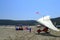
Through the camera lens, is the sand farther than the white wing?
No

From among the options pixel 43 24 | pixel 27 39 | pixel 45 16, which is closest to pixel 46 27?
pixel 43 24

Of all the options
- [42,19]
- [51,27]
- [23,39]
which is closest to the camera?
[23,39]

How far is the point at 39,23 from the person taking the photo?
82.7 feet

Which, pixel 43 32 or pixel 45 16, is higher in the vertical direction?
pixel 45 16

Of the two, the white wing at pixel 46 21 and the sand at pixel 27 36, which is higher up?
the white wing at pixel 46 21

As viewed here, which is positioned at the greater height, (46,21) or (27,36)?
(46,21)

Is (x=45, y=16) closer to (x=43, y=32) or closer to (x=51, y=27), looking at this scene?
(x=43, y=32)

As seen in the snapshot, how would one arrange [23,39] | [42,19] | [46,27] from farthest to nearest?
1. [42,19]
2. [46,27]
3. [23,39]

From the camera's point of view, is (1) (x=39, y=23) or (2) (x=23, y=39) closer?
(2) (x=23, y=39)

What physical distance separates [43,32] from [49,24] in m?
2.06

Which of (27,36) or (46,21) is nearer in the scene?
(27,36)

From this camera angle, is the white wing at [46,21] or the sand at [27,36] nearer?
the sand at [27,36]

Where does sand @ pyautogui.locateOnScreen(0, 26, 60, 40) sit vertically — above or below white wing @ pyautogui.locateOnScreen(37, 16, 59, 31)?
below

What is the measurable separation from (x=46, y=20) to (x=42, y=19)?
2.15 feet
